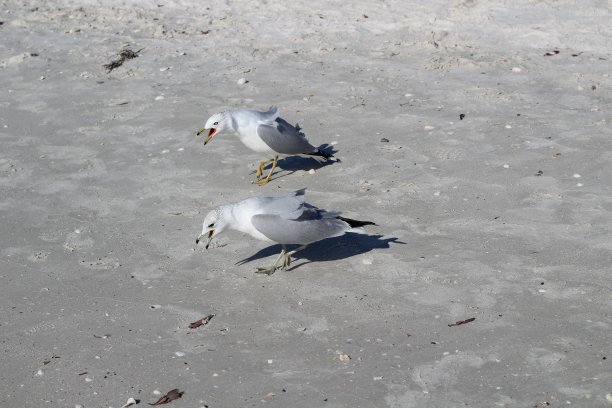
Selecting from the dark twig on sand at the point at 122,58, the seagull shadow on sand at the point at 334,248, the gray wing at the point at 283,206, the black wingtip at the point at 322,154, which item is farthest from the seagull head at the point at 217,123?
Answer: the dark twig on sand at the point at 122,58

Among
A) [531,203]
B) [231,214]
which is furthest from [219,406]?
[531,203]

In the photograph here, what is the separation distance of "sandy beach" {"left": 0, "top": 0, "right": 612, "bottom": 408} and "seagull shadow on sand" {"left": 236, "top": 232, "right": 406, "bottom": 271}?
0.03 m

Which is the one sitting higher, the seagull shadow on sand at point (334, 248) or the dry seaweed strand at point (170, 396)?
the seagull shadow on sand at point (334, 248)

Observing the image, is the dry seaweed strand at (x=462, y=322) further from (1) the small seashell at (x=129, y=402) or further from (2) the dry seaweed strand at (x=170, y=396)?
(1) the small seashell at (x=129, y=402)

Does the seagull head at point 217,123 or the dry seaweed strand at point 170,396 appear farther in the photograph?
the seagull head at point 217,123

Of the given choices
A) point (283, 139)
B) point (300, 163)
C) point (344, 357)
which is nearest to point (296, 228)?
point (344, 357)

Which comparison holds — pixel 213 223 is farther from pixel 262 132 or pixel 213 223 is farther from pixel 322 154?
pixel 322 154

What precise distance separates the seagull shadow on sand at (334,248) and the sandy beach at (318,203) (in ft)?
0.08

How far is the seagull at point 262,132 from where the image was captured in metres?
8.85

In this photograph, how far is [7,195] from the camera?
28.8 feet

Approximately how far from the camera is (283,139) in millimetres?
8852

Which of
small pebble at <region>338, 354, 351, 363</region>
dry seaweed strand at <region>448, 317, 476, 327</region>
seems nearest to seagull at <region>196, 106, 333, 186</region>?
dry seaweed strand at <region>448, 317, 476, 327</region>

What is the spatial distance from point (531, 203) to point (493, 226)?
1.93 feet

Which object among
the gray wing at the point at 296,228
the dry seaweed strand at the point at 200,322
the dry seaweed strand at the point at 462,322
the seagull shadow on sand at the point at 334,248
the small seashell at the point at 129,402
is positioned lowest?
the small seashell at the point at 129,402
